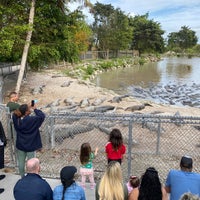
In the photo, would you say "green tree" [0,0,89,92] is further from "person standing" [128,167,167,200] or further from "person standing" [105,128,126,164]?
"person standing" [128,167,167,200]

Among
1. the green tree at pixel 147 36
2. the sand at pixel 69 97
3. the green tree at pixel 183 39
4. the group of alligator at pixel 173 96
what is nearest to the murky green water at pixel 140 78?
the group of alligator at pixel 173 96

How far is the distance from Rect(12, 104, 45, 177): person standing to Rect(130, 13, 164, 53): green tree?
7303 cm

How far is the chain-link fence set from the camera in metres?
6.72

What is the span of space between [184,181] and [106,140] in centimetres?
489

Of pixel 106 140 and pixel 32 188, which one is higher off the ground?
pixel 32 188

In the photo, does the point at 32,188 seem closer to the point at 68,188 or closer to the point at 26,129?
the point at 68,188

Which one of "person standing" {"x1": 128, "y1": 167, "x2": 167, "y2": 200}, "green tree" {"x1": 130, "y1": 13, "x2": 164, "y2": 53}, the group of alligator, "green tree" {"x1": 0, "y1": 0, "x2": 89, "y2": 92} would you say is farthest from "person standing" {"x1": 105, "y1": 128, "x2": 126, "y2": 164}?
"green tree" {"x1": 130, "y1": 13, "x2": 164, "y2": 53}

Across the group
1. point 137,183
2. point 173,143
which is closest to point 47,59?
point 173,143

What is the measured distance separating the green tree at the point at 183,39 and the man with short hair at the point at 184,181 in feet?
421

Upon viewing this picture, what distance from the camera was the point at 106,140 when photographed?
28.5ft

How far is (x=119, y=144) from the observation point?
17.9 feet

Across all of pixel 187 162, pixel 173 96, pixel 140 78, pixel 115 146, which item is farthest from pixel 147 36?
pixel 187 162

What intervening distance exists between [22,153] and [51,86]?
52.2 feet

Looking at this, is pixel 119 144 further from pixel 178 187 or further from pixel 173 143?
pixel 173 143
